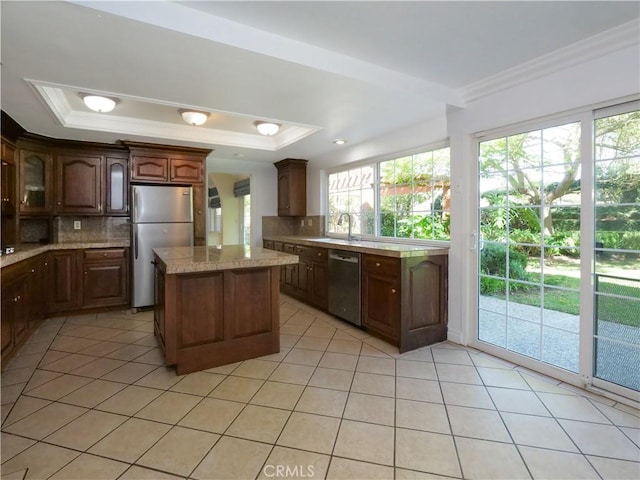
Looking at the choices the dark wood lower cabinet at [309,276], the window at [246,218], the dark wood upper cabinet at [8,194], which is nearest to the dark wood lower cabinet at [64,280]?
the dark wood upper cabinet at [8,194]

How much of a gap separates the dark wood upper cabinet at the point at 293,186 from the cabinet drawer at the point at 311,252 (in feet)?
3.61

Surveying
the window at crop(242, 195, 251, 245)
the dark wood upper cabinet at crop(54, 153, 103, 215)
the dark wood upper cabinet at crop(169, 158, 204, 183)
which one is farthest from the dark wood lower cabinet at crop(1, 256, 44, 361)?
the window at crop(242, 195, 251, 245)

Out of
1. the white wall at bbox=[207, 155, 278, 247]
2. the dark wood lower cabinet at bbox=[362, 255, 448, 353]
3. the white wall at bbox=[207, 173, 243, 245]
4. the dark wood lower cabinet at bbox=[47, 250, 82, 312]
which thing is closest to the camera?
the dark wood lower cabinet at bbox=[362, 255, 448, 353]

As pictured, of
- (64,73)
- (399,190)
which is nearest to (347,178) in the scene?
(399,190)

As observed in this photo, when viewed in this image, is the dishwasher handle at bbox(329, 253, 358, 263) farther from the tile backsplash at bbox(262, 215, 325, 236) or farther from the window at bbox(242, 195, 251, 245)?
the window at bbox(242, 195, 251, 245)

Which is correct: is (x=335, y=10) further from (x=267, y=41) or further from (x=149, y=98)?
A: (x=149, y=98)

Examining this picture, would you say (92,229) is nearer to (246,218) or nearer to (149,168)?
(149,168)

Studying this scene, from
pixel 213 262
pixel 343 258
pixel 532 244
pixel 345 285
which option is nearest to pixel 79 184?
pixel 213 262

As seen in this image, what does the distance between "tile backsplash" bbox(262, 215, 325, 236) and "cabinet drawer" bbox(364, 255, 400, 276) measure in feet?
6.77

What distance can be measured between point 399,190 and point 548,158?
166 centimetres

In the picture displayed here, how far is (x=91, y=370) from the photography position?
2.51 meters

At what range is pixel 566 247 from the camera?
234cm

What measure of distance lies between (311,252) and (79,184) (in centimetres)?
295

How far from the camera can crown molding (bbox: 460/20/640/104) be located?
192 cm
